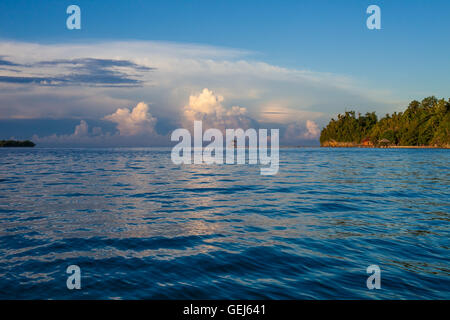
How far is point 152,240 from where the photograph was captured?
32.4 feet

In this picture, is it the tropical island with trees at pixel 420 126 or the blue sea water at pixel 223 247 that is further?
the tropical island with trees at pixel 420 126

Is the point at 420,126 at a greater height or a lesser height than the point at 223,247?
greater

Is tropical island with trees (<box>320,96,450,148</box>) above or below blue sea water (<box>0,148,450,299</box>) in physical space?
above

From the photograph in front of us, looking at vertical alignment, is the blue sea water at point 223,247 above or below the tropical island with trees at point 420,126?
below

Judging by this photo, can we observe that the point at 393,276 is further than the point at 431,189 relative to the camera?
No

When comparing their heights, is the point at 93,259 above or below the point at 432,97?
below

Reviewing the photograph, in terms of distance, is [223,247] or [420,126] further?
[420,126]

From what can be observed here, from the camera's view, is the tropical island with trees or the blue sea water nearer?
the blue sea water

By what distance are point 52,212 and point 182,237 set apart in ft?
23.3
